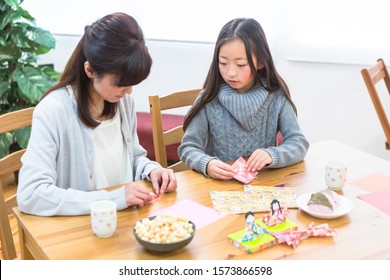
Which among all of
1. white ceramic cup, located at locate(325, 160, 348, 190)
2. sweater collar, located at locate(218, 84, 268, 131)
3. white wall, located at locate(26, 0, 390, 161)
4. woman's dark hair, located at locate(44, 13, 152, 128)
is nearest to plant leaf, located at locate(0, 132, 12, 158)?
white wall, located at locate(26, 0, 390, 161)

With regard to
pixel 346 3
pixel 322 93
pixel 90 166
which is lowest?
pixel 322 93

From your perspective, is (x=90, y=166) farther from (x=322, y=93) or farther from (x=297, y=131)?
(x=322, y=93)

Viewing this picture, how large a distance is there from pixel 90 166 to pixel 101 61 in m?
0.36

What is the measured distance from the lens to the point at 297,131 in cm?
190

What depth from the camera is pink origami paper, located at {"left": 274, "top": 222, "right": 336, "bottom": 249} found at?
1.28 metres

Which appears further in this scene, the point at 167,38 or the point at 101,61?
the point at 167,38

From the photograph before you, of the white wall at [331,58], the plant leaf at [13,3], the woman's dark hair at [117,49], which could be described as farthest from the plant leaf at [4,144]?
the woman's dark hair at [117,49]

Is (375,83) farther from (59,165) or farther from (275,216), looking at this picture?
(59,165)

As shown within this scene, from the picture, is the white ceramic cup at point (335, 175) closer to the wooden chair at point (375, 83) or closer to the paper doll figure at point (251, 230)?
the paper doll figure at point (251, 230)

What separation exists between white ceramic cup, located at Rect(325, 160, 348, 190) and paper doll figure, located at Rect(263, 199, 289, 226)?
311mm

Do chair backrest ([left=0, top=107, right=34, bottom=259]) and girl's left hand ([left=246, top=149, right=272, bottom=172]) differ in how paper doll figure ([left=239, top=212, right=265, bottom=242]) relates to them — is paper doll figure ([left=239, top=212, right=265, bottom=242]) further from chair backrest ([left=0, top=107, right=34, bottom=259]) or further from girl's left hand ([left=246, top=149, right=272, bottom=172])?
chair backrest ([left=0, top=107, right=34, bottom=259])

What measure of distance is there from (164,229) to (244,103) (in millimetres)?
762

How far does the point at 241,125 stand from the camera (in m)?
1.92
